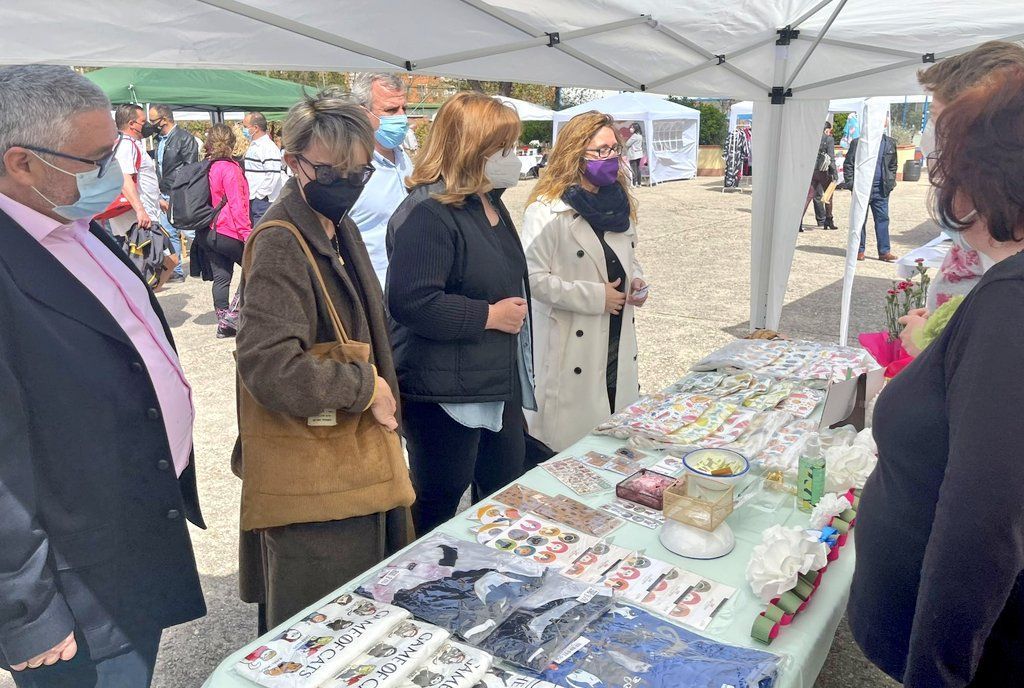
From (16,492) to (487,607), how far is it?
2.86ft

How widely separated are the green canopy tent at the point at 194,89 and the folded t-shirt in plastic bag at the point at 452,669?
29.8 ft

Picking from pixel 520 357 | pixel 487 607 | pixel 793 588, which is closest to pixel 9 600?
pixel 487 607

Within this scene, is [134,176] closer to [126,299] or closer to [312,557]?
[126,299]

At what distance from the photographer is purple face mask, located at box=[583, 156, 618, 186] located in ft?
9.50

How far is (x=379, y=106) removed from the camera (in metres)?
3.50

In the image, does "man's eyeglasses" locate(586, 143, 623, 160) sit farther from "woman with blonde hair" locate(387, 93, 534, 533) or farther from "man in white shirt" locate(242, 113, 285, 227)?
"man in white shirt" locate(242, 113, 285, 227)

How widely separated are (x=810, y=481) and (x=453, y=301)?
1.11m

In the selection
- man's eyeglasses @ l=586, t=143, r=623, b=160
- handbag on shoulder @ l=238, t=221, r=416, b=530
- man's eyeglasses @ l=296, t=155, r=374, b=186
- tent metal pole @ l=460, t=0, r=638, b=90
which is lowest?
handbag on shoulder @ l=238, t=221, r=416, b=530

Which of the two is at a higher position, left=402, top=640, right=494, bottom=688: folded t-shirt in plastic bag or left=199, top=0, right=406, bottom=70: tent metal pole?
left=199, top=0, right=406, bottom=70: tent metal pole

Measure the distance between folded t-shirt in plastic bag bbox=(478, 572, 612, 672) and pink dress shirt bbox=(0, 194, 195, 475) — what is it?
81cm

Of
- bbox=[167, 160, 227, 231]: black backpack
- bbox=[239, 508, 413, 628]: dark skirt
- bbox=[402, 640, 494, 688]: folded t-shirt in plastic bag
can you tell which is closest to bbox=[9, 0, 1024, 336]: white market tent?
bbox=[239, 508, 413, 628]: dark skirt

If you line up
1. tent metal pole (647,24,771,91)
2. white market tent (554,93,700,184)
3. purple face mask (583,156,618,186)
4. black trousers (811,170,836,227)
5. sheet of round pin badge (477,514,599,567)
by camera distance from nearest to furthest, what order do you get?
sheet of round pin badge (477,514,599,567), purple face mask (583,156,618,186), tent metal pole (647,24,771,91), black trousers (811,170,836,227), white market tent (554,93,700,184)

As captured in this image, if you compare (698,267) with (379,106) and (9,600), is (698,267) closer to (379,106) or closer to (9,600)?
(379,106)

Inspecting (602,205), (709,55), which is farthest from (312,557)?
(709,55)
